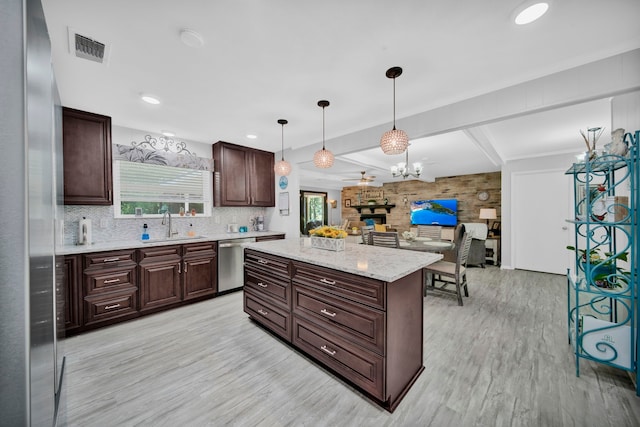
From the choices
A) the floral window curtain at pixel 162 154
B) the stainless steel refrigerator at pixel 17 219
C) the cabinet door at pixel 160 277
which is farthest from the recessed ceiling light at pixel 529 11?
the floral window curtain at pixel 162 154

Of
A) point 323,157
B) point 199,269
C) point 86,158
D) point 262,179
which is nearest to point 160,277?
point 199,269

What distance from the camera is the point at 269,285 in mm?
2447

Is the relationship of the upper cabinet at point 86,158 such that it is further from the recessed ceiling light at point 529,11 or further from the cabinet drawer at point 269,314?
the recessed ceiling light at point 529,11

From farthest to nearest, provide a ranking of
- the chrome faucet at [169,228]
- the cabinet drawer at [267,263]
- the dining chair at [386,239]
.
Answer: the chrome faucet at [169,228] < the dining chair at [386,239] < the cabinet drawer at [267,263]

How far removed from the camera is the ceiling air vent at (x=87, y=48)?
5.41 ft

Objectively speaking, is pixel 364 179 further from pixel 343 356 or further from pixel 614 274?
pixel 343 356

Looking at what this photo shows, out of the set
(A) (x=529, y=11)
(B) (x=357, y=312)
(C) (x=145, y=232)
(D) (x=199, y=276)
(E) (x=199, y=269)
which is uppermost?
(A) (x=529, y=11)

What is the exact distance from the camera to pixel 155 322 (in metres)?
2.85

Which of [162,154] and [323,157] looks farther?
[162,154]

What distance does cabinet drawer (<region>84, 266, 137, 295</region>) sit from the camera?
8.61 ft

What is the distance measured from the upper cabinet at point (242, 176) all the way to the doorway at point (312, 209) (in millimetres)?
4659

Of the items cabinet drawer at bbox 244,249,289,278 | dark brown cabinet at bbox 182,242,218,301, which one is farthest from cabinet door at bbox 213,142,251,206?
cabinet drawer at bbox 244,249,289,278

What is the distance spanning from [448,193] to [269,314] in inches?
287

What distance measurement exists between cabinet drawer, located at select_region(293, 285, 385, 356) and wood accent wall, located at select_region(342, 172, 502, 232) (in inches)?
275
